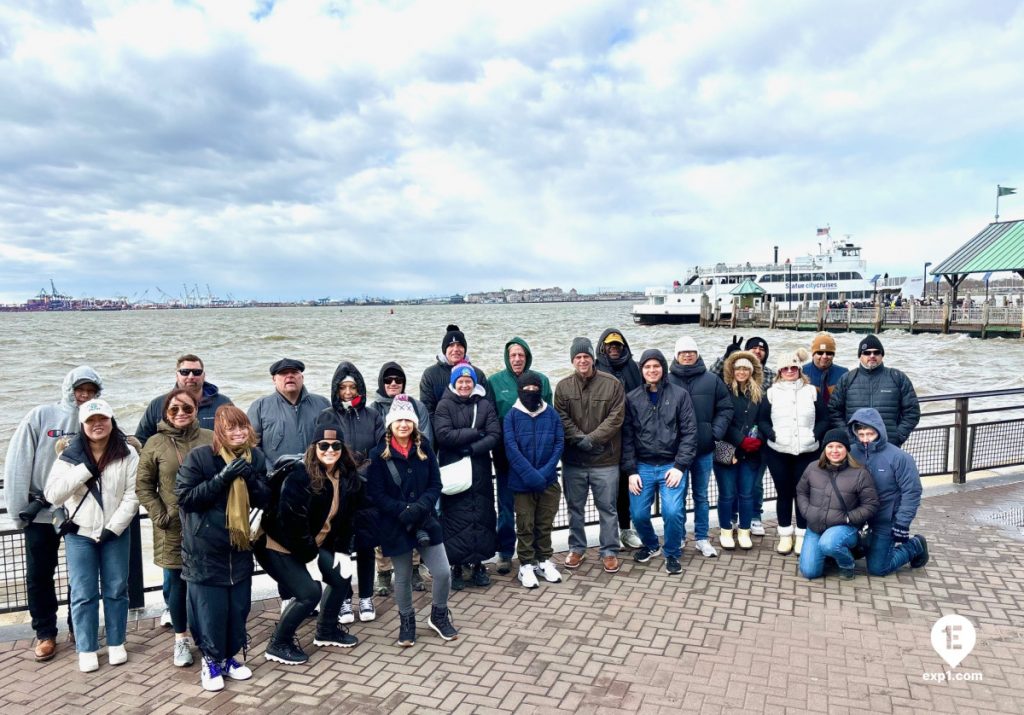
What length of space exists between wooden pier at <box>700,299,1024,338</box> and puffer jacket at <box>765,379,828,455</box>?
38169 millimetres

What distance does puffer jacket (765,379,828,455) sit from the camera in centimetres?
577

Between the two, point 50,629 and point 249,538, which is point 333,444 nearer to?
point 249,538

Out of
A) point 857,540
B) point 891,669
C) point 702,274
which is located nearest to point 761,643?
point 891,669

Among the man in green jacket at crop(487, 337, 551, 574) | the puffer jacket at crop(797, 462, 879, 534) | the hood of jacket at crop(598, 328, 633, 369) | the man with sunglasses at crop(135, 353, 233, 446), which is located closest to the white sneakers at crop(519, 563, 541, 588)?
the man in green jacket at crop(487, 337, 551, 574)

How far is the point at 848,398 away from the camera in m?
6.15

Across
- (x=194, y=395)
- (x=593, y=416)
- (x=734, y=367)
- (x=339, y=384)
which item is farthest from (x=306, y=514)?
(x=734, y=367)

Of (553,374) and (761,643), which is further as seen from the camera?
(553,374)

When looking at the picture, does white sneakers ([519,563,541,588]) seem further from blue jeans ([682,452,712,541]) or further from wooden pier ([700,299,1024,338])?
wooden pier ([700,299,1024,338])

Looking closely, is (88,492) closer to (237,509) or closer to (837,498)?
(237,509)

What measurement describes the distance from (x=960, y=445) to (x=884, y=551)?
11.0 ft

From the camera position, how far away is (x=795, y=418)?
19.0ft

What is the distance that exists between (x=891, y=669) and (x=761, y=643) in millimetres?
704

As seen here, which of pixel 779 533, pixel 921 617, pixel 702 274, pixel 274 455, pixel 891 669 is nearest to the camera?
pixel 891 669

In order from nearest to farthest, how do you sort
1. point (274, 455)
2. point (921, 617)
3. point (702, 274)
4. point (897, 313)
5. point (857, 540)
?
point (921, 617), point (274, 455), point (857, 540), point (897, 313), point (702, 274)
